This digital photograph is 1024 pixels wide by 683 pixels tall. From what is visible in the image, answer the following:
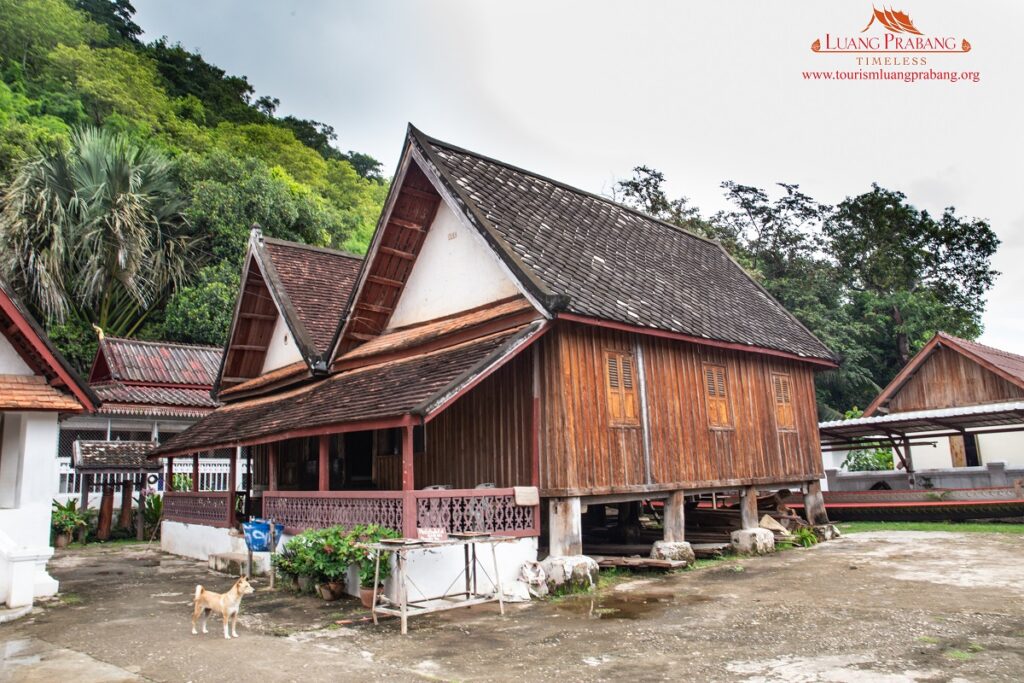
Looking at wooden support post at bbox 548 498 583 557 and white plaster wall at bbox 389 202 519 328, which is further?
white plaster wall at bbox 389 202 519 328

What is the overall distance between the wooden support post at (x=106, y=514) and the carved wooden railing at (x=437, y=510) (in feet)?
36.2

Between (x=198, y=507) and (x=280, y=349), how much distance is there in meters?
3.83

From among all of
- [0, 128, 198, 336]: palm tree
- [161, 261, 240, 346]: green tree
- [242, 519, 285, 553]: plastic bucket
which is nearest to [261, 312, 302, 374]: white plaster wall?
[242, 519, 285, 553]: plastic bucket

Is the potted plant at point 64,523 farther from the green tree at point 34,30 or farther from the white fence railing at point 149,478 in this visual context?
the green tree at point 34,30

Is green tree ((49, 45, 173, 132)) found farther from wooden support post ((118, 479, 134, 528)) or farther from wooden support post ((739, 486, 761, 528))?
wooden support post ((739, 486, 761, 528))

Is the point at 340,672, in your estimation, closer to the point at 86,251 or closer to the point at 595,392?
the point at 595,392

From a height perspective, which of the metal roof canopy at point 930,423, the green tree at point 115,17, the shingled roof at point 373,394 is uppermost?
the green tree at point 115,17

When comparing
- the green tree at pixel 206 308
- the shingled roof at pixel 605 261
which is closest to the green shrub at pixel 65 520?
the green tree at pixel 206 308

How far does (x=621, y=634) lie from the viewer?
8.21m

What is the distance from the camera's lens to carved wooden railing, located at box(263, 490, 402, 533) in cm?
1034

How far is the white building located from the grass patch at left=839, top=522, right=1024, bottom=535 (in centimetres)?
1643

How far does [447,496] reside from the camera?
33.9ft

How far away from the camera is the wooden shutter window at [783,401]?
15.6 meters

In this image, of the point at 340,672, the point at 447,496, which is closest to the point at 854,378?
the point at 447,496
